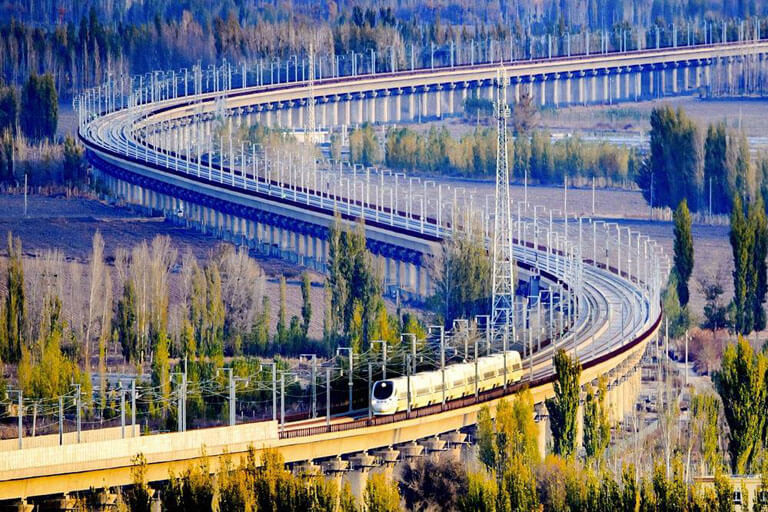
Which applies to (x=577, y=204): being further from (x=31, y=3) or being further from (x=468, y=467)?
(x=31, y=3)

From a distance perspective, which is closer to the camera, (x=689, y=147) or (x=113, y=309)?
(x=113, y=309)

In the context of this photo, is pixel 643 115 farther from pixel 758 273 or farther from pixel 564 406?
pixel 564 406

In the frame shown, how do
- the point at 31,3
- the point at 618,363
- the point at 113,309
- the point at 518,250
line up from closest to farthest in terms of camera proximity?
1. the point at 618,363
2. the point at 113,309
3. the point at 518,250
4. the point at 31,3

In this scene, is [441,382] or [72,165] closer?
[441,382]

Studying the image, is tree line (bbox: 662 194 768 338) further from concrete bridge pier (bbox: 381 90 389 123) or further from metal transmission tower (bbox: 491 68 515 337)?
concrete bridge pier (bbox: 381 90 389 123)

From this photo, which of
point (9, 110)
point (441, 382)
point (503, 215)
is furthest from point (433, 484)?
point (9, 110)

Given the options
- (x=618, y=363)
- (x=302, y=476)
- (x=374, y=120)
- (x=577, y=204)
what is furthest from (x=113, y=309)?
(x=374, y=120)
